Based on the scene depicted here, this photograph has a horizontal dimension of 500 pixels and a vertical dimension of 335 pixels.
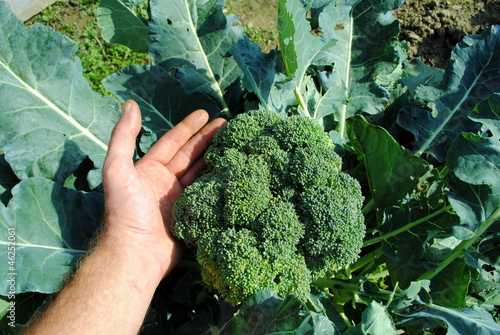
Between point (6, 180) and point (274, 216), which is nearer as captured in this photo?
point (274, 216)

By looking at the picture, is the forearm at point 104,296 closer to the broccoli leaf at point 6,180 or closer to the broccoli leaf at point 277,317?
the broccoli leaf at point 277,317

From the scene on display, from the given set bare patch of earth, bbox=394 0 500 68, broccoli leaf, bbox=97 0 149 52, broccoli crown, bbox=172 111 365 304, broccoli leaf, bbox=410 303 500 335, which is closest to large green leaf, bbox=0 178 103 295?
broccoli crown, bbox=172 111 365 304

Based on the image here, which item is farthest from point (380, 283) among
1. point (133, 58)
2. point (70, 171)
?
point (133, 58)

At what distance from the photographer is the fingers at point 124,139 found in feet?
6.57

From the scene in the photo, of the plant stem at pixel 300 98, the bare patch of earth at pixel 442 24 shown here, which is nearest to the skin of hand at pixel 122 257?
the plant stem at pixel 300 98

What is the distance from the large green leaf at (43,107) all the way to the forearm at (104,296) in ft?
2.04

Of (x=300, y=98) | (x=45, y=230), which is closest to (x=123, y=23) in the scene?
(x=300, y=98)

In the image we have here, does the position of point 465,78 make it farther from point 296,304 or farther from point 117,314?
point 117,314

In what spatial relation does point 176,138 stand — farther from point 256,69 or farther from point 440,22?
point 440,22

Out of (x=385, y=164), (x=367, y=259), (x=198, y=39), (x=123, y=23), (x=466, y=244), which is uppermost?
(x=123, y=23)

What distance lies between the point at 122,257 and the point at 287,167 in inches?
37.9

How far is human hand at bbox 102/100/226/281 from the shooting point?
2004 millimetres

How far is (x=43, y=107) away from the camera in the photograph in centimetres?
236

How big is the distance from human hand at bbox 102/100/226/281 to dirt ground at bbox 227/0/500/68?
96.0 inches
